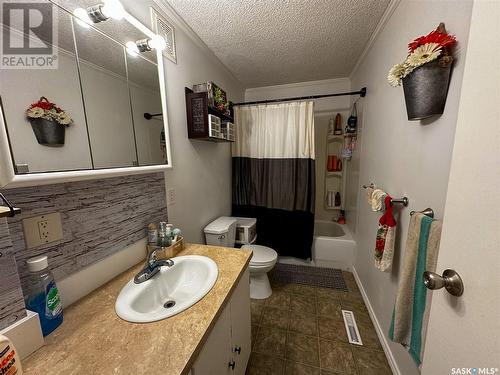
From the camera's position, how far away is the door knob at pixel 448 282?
478 millimetres

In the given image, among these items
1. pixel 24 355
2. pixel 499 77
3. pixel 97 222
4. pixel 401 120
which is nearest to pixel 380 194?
pixel 401 120

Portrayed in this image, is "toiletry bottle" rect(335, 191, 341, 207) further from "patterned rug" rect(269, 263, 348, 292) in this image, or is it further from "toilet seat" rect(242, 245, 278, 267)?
"toilet seat" rect(242, 245, 278, 267)

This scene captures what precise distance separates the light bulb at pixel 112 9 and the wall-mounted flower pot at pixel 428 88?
4.34 ft

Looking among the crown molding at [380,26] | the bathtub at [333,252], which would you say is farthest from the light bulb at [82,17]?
the bathtub at [333,252]

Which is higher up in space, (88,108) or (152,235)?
(88,108)

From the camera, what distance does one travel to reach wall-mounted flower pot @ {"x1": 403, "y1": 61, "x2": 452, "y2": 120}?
2.56 ft

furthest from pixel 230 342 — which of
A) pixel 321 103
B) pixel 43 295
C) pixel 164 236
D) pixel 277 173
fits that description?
pixel 321 103

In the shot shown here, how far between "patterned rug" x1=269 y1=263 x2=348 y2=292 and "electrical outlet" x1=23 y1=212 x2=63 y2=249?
6.32 feet

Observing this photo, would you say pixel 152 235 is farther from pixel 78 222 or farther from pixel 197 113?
pixel 197 113

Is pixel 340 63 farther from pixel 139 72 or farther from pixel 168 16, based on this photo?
pixel 139 72

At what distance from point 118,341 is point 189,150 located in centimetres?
123

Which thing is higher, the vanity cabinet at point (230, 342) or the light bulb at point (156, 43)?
the light bulb at point (156, 43)

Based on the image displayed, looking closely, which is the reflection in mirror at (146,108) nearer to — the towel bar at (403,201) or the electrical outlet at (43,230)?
the electrical outlet at (43,230)

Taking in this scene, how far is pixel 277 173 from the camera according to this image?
227 cm
